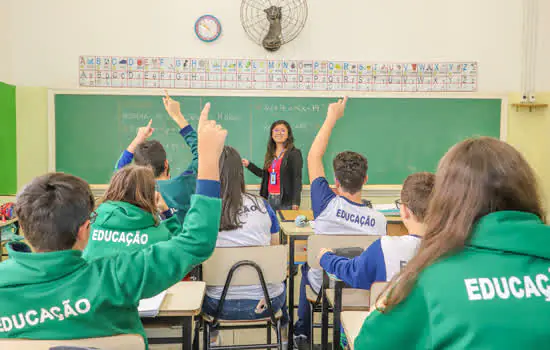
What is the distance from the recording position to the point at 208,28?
478cm

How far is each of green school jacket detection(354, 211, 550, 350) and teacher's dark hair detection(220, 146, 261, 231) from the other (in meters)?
1.48

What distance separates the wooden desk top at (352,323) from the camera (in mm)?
1535

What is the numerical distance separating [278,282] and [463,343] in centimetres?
146

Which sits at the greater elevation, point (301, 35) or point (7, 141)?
point (301, 35)

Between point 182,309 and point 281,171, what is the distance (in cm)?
296

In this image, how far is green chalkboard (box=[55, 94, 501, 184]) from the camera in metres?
4.69

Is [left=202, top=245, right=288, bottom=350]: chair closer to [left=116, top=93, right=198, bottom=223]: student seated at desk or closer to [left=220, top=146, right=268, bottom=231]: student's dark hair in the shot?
[left=220, top=146, right=268, bottom=231]: student's dark hair

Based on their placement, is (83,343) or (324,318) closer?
(83,343)

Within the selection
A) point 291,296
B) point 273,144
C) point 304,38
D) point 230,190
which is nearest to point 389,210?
point 291,296

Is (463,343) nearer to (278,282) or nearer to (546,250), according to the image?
(546,250)

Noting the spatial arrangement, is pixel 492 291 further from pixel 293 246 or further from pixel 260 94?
pixel 260 94

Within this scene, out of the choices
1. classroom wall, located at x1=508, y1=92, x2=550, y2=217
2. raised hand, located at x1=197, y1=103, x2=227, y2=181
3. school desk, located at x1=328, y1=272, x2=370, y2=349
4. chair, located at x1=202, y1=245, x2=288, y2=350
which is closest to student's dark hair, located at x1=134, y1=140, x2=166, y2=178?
chair, located at x1=202, y1=245, x2=288, y2=350

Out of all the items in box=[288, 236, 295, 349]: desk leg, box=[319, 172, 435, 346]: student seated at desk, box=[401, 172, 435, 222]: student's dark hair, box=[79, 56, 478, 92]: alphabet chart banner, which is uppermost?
box=[79, 56, 478, 92]: alphabet chart banner

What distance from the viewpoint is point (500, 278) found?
31.6 inches
